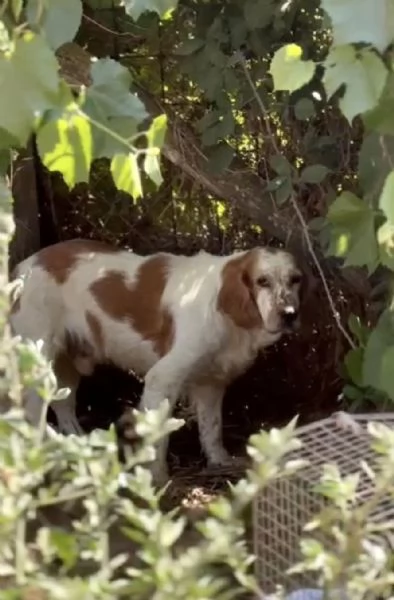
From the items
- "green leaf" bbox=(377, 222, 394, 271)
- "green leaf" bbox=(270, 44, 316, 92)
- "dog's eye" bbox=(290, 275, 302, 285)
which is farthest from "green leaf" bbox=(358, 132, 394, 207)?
"dog's eye" bbox=(290, 275, 302, 285)

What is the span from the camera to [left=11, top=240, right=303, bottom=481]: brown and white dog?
273 centimetres

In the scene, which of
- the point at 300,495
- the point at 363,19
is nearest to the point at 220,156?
the point at 300,495

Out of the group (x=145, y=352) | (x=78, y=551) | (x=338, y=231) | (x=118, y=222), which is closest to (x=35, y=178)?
(x=118, y=222)

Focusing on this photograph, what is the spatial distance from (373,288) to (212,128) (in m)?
0.50

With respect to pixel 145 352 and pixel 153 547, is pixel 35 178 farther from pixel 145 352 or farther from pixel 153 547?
pixel 153 547

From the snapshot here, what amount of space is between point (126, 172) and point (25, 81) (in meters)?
0.17

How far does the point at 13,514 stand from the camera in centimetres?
82

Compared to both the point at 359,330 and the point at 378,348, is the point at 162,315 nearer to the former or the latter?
the point at 359,330

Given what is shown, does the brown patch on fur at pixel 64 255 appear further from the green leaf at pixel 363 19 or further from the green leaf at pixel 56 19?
the green leaf at pixel 363 19

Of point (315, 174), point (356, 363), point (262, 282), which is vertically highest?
point (315, 174)

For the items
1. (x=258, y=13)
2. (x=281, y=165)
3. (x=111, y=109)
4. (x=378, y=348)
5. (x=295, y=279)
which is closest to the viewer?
(x=111, y=109)

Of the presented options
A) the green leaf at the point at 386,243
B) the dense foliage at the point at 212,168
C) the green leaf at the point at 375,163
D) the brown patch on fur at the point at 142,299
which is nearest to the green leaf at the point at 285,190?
the dense foliage at the point at 212,168

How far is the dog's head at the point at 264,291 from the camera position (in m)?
2.68

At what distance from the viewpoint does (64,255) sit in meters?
3.01
